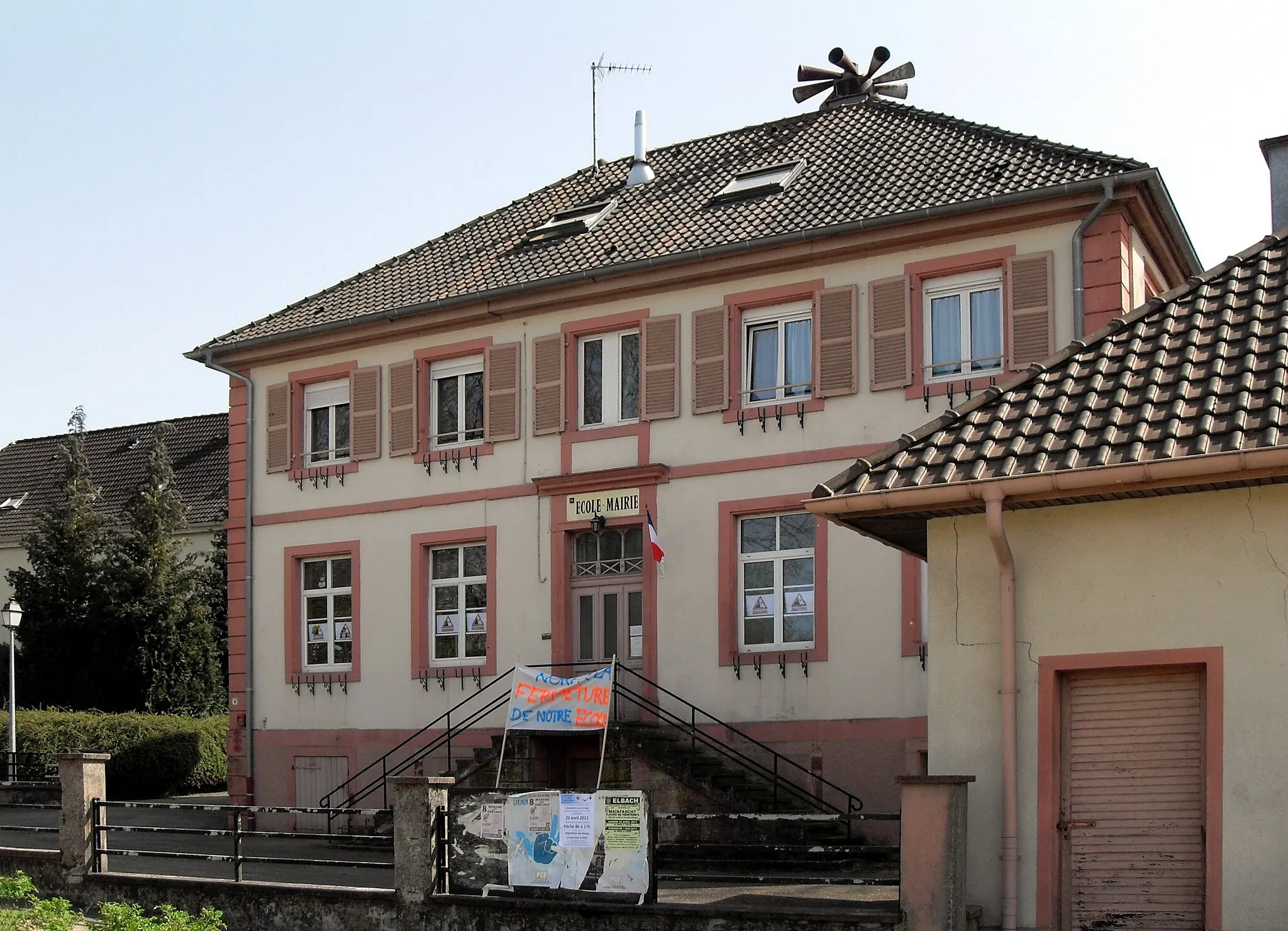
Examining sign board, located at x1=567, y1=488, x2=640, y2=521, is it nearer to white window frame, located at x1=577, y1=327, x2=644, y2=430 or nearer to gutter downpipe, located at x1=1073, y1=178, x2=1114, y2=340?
white window frame, located at x1=577, y1=327, x2=644, y2=430

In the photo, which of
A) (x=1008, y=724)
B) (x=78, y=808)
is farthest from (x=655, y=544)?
(x=1008, y=724)

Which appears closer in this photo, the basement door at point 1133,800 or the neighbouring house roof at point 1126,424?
the neighbouring house roof at point 1126,424

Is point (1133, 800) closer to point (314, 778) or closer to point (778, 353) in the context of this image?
point (778, 353)

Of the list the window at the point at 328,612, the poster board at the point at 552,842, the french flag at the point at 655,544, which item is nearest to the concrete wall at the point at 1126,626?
the poster board at the point at 552,842

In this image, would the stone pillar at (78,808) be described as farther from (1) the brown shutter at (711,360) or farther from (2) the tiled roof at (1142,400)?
(2) the tiled roof at (1142,400)

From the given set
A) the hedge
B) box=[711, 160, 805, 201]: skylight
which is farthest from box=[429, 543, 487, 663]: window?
the hedge

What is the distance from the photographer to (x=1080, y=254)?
1969 cm

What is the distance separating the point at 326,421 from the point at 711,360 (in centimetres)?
676

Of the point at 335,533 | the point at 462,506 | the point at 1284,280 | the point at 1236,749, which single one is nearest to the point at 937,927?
the point at 1236,749

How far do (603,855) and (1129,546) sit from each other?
451cm

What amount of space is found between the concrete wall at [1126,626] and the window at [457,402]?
1299 centimetres

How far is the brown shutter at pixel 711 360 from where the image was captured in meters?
21.9

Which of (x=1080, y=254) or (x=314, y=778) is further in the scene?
(x=314, y=778)

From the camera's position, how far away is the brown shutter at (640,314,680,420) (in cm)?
2227
